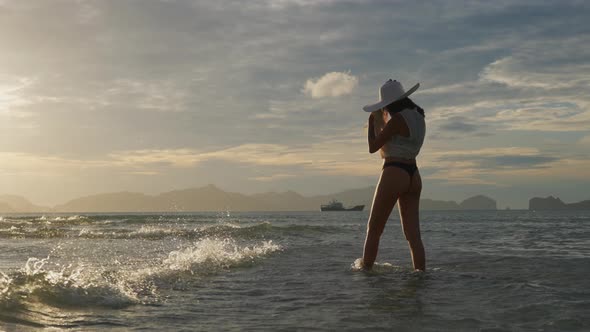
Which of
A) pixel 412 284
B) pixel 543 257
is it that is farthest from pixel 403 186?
pixel 543 257

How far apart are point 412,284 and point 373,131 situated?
2.07 m

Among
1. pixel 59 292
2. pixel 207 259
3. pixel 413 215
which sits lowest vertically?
pixel 207 259

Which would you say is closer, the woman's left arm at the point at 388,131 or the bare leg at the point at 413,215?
the woman's left arm at the point at 388,131

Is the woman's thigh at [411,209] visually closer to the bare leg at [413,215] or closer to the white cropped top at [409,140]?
the bare leg at [413,215]

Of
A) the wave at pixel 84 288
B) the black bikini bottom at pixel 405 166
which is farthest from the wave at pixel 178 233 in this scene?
the black bikini bottom at pixel 405 166

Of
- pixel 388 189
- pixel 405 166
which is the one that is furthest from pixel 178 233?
pixel 405 166

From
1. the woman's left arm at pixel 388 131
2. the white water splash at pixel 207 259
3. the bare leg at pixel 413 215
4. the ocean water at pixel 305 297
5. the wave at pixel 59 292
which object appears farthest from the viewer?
the white water splash at pixel 207 259

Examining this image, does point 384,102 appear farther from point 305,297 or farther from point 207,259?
point 207,259

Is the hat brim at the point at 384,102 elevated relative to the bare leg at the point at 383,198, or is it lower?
elevated

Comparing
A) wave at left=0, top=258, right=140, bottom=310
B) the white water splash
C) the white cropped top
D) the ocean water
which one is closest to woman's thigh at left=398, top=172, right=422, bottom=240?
the white cropped top

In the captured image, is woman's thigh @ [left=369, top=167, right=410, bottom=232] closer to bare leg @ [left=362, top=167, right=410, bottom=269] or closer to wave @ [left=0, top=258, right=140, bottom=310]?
bare leg @ [left=362, top=167, right=410, bottom=269]

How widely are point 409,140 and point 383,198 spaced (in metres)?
0.85

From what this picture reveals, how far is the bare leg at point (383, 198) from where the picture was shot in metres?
6.43

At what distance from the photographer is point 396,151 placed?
21.1ft
